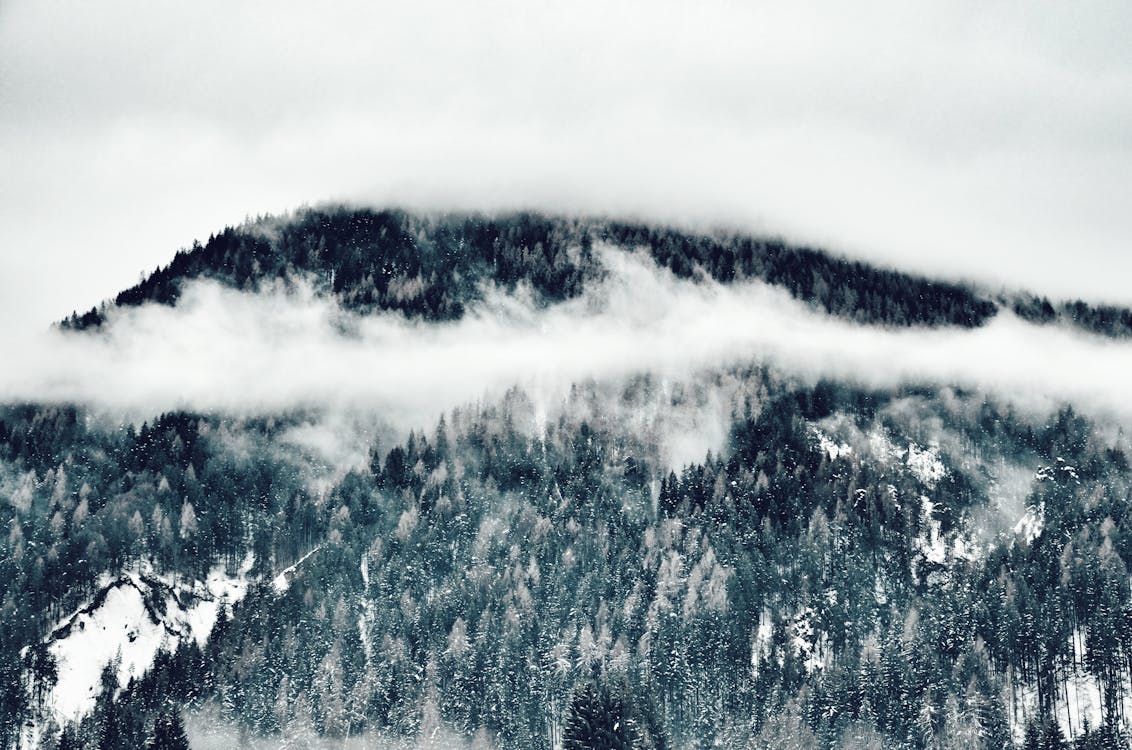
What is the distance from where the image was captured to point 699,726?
188875 millimetres

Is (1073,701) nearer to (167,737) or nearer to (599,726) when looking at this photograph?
(599,726)

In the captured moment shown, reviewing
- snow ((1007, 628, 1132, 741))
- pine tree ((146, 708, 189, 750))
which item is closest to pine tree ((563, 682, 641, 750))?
pine tree ((146, 708, 189, 750))

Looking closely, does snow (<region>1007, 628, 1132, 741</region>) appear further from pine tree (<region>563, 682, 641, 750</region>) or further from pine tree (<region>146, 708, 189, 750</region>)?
pine tree (<region>146, 708, 189, 750</region>)

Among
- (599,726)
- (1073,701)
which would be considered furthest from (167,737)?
(1073,701)

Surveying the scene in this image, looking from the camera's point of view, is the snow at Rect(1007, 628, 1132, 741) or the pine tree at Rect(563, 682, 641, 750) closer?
the pine tree at Rect(563, 682, 641, 750)

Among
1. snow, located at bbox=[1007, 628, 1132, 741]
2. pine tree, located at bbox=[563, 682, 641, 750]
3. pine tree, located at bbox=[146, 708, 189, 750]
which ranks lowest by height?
snow, located at bbox=[1007, 628, 1132, 741]

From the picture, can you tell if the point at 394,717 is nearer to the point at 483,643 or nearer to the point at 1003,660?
the point at 483,643

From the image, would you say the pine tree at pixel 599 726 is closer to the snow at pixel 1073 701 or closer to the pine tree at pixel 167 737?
the pine tree at pixel 167 737

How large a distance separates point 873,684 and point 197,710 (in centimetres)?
8208

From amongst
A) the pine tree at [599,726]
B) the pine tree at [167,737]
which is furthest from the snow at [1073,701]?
the pine tree at [167,737]

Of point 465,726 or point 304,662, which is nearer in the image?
point 465,726

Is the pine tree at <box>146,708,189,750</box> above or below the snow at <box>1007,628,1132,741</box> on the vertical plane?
above

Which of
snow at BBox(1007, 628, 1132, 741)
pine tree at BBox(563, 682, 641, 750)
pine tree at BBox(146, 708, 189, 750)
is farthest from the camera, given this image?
snow at BBox(1007, 628, 1132, 741)

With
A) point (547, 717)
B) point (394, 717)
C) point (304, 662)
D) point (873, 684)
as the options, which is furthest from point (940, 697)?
point (304, 662)
